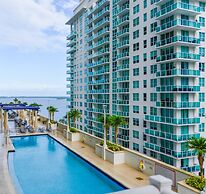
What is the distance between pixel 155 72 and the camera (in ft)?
101

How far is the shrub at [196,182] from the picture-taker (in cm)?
1366

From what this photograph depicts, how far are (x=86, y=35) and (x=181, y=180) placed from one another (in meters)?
43.2

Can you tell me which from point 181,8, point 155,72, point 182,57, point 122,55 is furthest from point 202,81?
point 122,55

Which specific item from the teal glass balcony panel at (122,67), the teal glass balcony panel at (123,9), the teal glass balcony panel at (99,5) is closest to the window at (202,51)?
the teal glass balcony panel at (122,67)

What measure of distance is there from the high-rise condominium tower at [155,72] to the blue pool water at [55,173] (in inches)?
431

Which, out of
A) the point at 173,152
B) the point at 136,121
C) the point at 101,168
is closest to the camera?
the point at 101,168

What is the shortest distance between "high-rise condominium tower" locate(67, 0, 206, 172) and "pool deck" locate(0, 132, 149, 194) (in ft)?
29.1

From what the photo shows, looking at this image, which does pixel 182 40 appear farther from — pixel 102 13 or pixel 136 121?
pixel 102 13

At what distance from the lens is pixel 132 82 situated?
35.3 m

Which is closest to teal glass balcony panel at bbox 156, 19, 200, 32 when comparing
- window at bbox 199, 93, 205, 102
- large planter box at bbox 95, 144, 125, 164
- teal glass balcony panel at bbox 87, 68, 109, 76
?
window at bbox 199, 93, 205, 102

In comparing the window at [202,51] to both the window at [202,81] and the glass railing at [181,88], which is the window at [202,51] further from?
the glass railing at [181,88]

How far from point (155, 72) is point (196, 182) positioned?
1862 cm

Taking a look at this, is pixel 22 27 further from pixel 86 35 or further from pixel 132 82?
pixel 86 35

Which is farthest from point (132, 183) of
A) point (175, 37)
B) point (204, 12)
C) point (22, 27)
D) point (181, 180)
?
point (22, 27)
